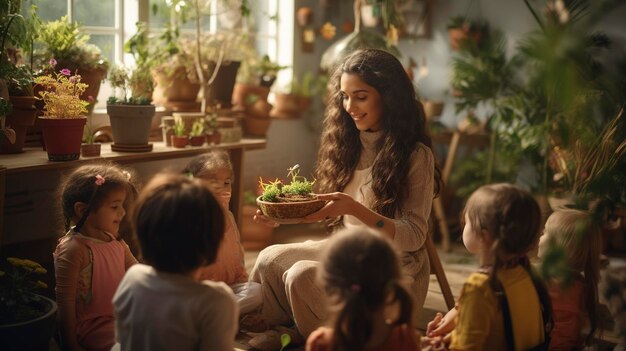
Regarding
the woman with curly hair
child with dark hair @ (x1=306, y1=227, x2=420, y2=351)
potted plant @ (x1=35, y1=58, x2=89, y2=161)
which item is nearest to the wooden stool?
the woman with curly hair

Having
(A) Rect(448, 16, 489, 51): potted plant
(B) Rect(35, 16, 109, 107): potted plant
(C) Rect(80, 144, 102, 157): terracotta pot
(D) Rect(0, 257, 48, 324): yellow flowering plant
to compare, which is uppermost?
(A) Rect(448, 16, 489, 51): potted plant

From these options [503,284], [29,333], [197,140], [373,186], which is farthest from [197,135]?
[503,284]

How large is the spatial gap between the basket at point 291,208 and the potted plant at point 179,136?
122 cm

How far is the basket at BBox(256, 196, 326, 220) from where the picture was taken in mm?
2695

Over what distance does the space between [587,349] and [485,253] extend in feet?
2.33

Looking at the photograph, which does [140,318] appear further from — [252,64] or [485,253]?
[252,64]

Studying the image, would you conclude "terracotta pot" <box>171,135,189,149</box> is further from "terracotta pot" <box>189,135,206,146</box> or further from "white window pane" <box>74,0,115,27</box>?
"white window pane" <box>74,0,115,27</box>

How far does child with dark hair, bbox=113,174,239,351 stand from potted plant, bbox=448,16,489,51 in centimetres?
385

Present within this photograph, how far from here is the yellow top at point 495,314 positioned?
207 centimetres

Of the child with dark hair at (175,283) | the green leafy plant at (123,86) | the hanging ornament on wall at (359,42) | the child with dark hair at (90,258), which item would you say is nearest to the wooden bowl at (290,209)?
the child with dark hair at (90,258)

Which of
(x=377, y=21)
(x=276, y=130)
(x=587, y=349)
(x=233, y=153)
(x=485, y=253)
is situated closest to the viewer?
(x=485, y=253)

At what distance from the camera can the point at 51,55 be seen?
3535 mm

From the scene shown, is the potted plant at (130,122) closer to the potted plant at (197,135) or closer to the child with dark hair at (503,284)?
the potted plant at (197,135)

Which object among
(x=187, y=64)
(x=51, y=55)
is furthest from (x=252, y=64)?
(x=51, y=55)
